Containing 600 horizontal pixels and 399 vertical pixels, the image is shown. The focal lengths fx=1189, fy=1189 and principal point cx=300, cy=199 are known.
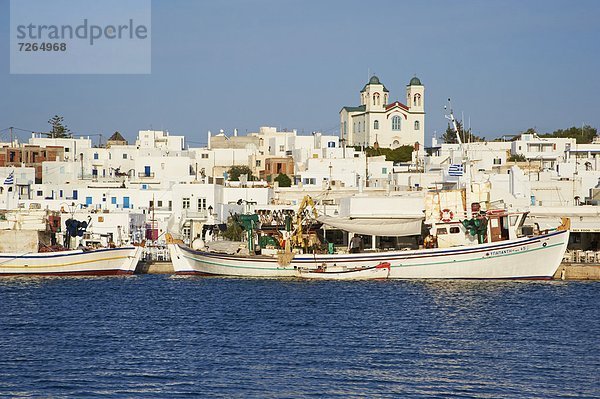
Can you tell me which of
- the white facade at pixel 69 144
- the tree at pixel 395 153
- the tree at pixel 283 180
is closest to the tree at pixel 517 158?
the tree at pixel 283 180

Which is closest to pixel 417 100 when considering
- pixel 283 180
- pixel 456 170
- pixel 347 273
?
pixel 283 180

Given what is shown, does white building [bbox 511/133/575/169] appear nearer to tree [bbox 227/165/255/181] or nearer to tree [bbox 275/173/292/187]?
tree [bbox 275/173/292/187]

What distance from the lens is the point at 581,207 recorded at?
226ft

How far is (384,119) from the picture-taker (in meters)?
156

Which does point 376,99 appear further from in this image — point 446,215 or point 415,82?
point 446,215

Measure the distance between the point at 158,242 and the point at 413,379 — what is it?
→ 43650mm

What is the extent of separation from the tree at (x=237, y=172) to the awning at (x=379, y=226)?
139ft

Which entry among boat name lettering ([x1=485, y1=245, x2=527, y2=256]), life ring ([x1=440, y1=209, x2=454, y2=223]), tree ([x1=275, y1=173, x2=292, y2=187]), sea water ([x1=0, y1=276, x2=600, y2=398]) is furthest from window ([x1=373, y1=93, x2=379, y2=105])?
sea water ([x1=0, y1=276, x2=600, y2=398])

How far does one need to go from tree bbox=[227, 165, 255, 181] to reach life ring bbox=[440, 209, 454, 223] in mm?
45866

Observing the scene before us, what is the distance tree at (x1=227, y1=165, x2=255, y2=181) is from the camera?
10781 centimetres

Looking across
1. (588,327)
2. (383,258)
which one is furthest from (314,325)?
(383,258)

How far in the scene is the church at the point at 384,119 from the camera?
155 meters

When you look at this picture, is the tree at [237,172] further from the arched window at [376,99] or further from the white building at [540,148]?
the arched window at [376,99]

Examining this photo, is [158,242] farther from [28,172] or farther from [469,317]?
[469,317]
